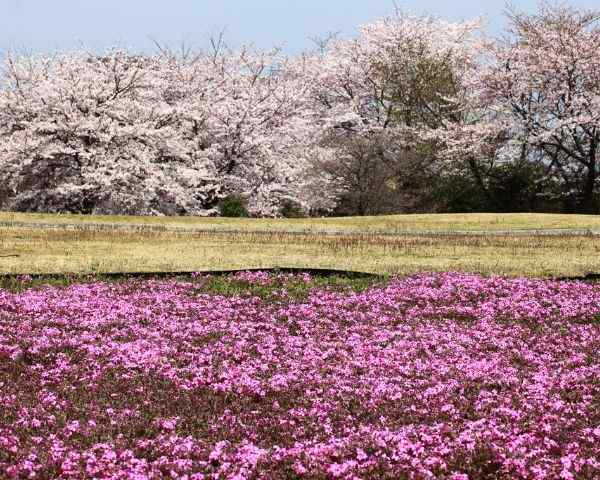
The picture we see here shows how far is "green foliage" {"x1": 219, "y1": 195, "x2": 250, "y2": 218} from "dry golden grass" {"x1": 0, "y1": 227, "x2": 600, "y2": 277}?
15326 millimetres

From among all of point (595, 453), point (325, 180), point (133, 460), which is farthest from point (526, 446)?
point (325, 180)

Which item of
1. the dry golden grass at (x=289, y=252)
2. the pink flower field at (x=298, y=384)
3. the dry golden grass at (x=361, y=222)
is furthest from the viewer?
the dry golden grass at (x=361, y=222)

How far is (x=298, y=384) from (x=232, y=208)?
34595 mm

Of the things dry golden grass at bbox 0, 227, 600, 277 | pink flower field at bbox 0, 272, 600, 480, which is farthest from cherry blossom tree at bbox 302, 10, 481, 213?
pink flower field at bbox 0, 272, 600, 480

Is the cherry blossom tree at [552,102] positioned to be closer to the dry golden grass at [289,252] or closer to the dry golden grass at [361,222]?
the dry golden grass at [361,222]

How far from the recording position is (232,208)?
44.8 meters

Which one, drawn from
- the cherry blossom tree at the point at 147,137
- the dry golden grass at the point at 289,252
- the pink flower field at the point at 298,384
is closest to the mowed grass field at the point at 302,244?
the dry golden grass at the point at 289,252

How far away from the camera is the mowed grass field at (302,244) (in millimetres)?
21578

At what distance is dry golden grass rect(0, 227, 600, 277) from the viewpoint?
69.9 ft

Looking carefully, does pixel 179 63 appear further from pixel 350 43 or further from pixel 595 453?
pixel 595 453

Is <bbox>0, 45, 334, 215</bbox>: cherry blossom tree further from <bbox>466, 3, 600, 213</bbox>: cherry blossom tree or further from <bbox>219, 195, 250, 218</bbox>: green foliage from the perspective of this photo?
<bbox>466, 3, 600, 213</bbox>: cherry blossom tree

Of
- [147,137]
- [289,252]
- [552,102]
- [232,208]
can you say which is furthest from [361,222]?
[552,102]

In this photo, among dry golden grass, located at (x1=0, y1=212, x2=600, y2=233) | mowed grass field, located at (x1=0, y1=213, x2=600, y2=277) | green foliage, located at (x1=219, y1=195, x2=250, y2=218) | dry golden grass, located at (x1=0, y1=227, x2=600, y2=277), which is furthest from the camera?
green foliage, located at (x1=219, y1=195, x2=250, y2=218)

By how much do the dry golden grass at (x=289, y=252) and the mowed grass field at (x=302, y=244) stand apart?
30 mm
